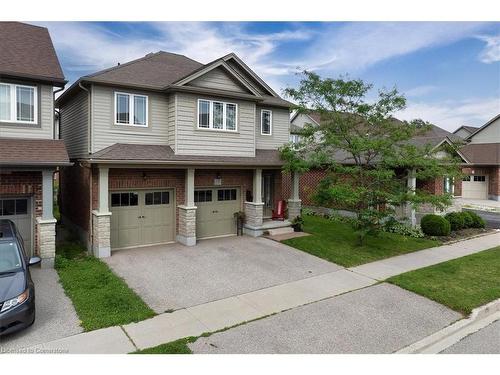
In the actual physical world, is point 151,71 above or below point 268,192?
above

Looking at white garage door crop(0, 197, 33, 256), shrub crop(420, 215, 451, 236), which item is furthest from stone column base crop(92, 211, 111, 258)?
shrub crop(420, 215, 451, 236)

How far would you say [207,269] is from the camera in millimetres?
10320

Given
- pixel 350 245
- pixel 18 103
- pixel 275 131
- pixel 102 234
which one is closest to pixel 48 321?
pixel 102 234

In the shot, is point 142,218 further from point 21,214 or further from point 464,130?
point 464,130

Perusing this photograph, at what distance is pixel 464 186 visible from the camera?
31609 millimetres

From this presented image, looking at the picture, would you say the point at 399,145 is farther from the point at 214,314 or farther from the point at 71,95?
the point at 71,95

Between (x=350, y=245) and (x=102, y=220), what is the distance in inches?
347

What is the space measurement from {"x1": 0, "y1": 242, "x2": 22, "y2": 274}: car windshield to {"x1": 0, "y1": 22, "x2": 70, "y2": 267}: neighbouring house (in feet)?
9.56

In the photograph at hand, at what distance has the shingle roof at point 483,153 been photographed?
29.8 m

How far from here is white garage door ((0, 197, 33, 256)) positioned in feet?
34.6

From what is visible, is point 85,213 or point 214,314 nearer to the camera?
point 214,314

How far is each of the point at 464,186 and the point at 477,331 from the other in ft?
95.0

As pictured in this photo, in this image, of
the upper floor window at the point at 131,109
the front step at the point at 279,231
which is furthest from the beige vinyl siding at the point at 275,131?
the upper floor window at the point at 131,109

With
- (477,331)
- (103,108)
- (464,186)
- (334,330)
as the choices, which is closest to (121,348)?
(334,330)
